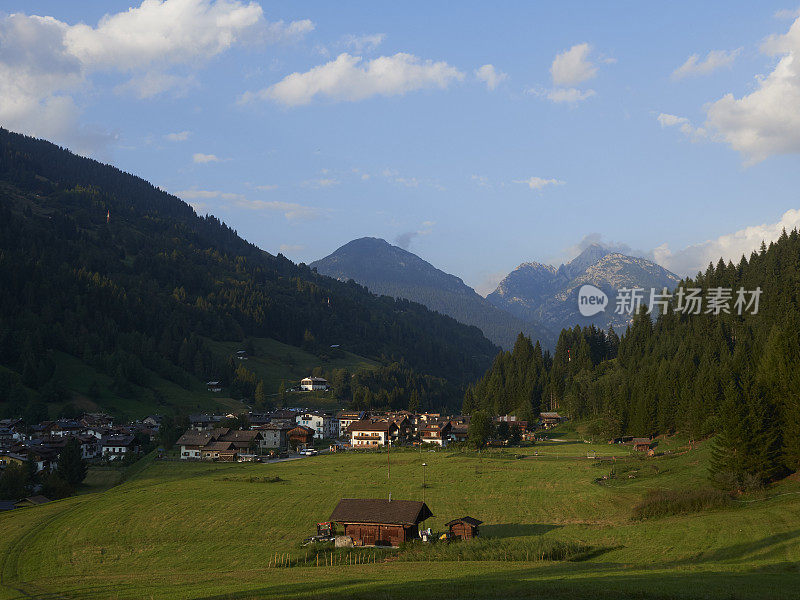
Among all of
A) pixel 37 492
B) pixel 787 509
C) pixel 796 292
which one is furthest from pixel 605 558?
pixel 796 292

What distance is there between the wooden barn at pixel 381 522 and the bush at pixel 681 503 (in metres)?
19.3

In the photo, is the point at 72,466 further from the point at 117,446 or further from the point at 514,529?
the point at 514,529

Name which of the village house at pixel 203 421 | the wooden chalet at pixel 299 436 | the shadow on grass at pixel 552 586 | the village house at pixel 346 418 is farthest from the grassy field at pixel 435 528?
the village house at pixel 346 418

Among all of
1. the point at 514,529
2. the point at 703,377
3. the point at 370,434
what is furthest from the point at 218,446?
the point at 703,377

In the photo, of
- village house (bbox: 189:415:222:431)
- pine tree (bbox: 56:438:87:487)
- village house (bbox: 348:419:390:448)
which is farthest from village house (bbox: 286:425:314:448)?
pine tree (bbox: 56:438:87:487)

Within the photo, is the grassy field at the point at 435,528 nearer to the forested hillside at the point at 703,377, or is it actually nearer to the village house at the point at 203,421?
the forested hillside at the point at 703,377

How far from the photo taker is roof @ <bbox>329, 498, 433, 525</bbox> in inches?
1881

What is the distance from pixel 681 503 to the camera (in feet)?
171

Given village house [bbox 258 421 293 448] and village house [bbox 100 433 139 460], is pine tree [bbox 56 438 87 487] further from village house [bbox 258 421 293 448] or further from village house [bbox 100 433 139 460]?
village house [bbox 258 421 293 448]

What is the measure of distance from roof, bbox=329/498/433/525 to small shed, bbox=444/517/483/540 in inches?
111

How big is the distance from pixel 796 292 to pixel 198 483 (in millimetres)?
108380

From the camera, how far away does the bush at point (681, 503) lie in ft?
169

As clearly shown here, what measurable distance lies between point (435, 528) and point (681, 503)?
20.9 metres

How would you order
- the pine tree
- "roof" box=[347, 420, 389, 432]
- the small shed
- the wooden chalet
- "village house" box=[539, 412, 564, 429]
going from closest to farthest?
the small shed, the pine tree, the wooden chalet, "roof" box=[347, 420, 389, 432], "village house" box=[539, 412, 564, 429]
